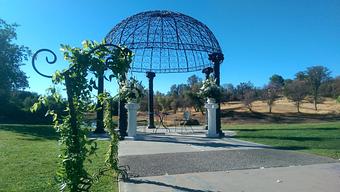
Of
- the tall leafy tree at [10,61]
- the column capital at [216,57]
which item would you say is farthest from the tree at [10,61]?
the column capital at [216,57]

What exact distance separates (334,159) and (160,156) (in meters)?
3.99

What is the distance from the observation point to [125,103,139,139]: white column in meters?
14.7

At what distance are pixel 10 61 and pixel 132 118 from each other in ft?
65.2

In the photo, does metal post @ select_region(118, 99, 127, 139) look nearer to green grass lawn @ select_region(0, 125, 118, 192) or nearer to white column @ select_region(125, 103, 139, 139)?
white column @ select_region(125, 103, 139, 139)

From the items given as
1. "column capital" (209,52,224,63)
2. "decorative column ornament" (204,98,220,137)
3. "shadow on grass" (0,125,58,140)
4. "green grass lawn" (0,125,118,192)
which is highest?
"column capital" (209,52,224,63)

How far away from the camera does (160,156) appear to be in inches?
375

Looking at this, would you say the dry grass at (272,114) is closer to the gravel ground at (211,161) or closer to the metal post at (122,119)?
the metal post at (122,119)

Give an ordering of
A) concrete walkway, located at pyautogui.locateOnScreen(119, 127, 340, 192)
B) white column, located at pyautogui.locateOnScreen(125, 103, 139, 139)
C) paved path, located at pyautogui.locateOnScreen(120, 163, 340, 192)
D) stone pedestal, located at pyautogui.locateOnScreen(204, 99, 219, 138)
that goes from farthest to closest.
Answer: stone pedestal, located at pyautogui.locateOnScreen(204, 99, 219, 138) → white column, located at pyautogui.locateOnScreen(125, 103, 139, 139) → concrete walkway, located at pyautogui.locateOnScreen(119, 127, 340, 192) → paved path, located at pyautogui.locateOnScreen(120, 163, 340, 192)

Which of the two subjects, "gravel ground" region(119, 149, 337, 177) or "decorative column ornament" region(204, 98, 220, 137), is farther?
"decorative column ornament" region(204, 98, 220, 137)

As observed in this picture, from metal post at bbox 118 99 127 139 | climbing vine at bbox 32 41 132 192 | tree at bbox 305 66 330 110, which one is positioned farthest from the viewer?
tree at bbox 305 66 330 110

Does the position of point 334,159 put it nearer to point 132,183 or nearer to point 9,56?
point 132,183

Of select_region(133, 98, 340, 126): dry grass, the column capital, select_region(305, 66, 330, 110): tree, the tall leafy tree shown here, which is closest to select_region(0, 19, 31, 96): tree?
the tall leafy tree

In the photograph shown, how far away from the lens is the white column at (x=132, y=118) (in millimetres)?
14680

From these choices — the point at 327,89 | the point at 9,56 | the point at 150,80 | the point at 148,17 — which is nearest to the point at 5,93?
the point at 9,56
